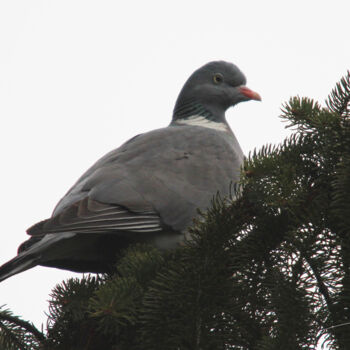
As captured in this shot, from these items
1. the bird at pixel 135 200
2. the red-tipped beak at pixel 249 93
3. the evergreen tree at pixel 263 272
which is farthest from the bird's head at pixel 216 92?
the evergreen tree at pixel 263 272

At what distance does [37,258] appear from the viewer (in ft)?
10.9

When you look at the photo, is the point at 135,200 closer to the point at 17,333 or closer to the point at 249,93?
the point at 17,333

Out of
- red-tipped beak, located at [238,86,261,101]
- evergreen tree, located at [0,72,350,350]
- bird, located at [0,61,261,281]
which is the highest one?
red-tipped beak, located at [238,86,261,101]

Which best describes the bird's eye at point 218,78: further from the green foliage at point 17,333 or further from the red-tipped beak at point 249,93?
the green foliage at point 17,333

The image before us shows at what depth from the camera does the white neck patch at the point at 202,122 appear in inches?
224

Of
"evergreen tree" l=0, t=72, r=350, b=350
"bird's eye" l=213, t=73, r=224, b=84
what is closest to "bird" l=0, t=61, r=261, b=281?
"evergreen tree" l=0, t=72, r=350, b=350

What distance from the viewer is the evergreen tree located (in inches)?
83.1

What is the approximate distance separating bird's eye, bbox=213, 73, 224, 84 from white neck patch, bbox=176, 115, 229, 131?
43cm

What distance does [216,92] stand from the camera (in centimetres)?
594

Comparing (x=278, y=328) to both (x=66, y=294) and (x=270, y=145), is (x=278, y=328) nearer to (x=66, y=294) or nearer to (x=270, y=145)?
(x=270, y=145)

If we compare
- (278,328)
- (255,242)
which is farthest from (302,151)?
(278,328)

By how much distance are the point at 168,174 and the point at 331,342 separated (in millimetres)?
2345

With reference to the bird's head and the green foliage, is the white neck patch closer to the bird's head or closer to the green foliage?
the bird's head

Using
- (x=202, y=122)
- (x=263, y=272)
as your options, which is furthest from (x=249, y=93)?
(x=263, y=272)
